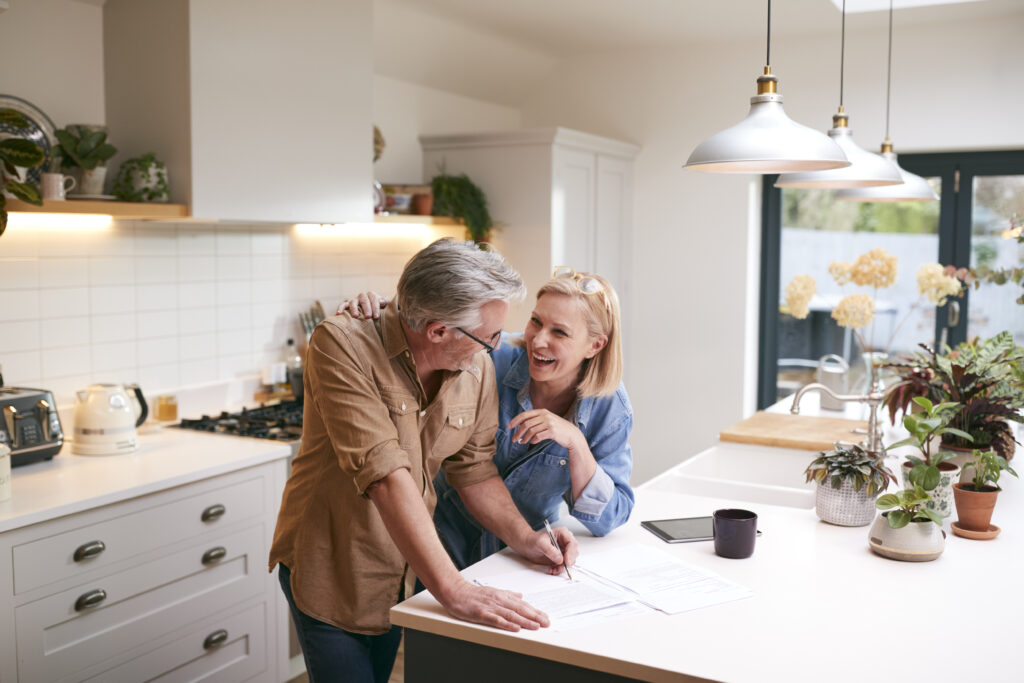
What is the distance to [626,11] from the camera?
454cm

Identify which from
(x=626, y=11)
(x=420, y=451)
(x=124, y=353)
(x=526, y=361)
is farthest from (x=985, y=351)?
(x=124, y=353)

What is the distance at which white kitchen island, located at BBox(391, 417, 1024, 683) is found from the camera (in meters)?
1.48

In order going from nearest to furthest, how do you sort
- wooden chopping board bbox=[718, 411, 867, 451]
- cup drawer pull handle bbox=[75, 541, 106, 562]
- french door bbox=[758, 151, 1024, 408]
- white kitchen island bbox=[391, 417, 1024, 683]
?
1. white kitchen island bbox=[391, 417, 1024, 683]
2. cup drawer pull handle bbox=[75, 541, 106, 562]
3. wooden chopping board bbox=[718, 411, 867, 451]
4. french door bbox=[758, 151, 1024, 408]

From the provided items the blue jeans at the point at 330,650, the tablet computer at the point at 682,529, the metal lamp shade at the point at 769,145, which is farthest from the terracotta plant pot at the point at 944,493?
the blue jeans at the point at 330,650

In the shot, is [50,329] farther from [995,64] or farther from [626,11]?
[995,64]

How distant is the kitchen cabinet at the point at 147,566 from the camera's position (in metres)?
2.43

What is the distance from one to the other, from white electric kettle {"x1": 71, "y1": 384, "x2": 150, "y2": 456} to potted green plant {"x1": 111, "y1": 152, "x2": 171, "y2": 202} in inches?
24.9

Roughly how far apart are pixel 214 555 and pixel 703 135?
140 inches

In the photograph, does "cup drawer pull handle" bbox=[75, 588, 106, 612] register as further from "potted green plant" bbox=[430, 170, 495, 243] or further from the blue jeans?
"potted green plant" bbox=[430, 170, 495, 243]

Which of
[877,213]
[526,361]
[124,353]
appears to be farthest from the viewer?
[877,213]

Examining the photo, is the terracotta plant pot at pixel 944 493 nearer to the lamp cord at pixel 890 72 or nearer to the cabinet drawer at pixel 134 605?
the cabinet drawer at pixel 134 605

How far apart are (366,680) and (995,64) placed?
4.24 metres

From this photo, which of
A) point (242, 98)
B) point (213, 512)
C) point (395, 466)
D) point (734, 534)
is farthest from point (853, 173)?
point (213, 512)

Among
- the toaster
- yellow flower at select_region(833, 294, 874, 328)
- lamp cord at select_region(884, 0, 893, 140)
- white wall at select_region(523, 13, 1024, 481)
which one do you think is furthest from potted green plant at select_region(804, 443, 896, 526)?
white wall at select_region(523, 13, 1024, 481)
